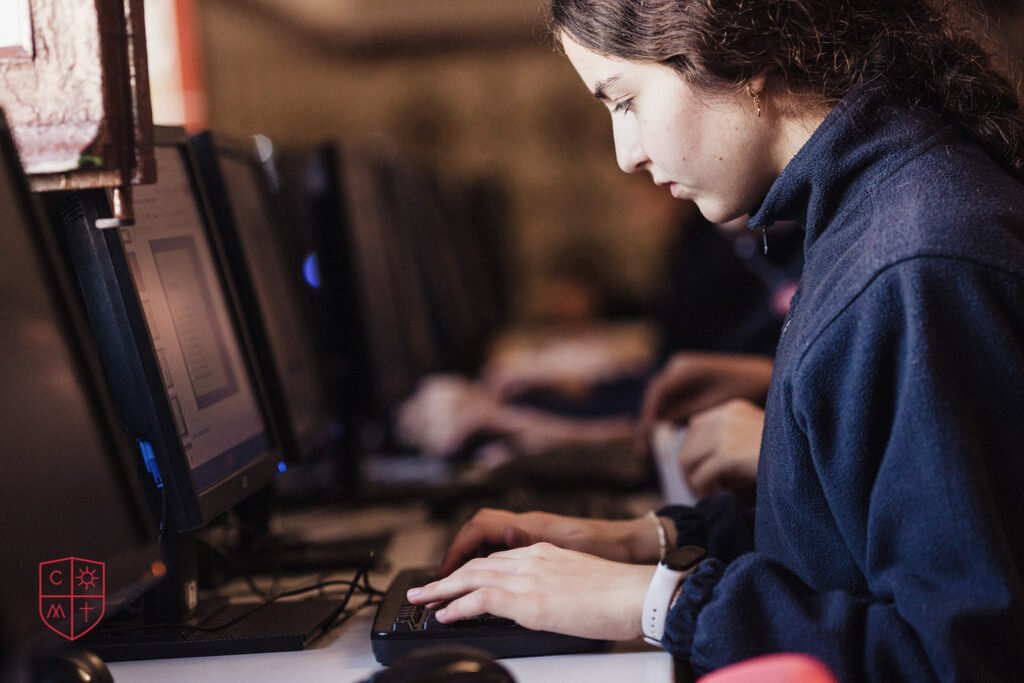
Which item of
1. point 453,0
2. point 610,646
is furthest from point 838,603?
point 453,0

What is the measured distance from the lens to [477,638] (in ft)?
2.70

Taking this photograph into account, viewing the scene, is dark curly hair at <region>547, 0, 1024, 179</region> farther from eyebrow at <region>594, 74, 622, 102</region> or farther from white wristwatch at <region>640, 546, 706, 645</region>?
white wristwatch at <region>640, 546, 706, 645</region>

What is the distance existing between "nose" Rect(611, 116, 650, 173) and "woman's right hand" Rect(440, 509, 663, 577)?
0.37m

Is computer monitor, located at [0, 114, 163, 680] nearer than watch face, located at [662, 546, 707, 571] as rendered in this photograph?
Yes

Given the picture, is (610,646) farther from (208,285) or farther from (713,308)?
(713,308)

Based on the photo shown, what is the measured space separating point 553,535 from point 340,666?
0.27 meters

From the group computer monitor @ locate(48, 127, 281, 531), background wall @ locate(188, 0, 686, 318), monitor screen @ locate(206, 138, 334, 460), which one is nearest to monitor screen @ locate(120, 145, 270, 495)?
computer monitor @ locate(48, 127, 281, 531)

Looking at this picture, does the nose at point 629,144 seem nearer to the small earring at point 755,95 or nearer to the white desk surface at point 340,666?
the small earring at point 755,95

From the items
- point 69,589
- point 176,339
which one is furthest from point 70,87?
point 69,589

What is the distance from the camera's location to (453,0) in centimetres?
621

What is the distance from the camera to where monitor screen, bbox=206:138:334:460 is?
1227 millimetres

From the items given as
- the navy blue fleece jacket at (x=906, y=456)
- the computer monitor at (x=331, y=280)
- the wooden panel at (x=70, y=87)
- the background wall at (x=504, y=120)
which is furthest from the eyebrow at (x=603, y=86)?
the background wall at (x=504, y=120)

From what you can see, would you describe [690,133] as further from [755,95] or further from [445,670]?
[445,670]

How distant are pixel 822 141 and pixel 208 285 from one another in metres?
0.63
